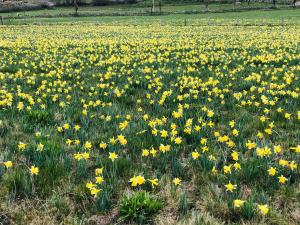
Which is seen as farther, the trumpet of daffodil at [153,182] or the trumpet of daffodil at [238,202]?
the trumpet of daffodil at [153,182]

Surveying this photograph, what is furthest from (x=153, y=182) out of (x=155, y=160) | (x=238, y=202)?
(x=238, y=202)

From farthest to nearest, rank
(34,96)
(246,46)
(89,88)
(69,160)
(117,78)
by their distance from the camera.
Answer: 1. (246,46)
2. (117,78)
3. (89,88)
4. (34,96)
5. (69,160)

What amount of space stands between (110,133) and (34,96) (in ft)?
11.7

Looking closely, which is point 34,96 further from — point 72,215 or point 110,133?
point 72,215

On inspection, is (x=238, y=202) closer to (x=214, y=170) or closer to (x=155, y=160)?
(x=214, y=170)

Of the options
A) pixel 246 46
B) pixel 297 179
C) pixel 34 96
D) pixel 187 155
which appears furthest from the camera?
pixel 246 46

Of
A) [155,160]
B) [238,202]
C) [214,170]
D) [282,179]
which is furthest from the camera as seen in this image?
[155,160]

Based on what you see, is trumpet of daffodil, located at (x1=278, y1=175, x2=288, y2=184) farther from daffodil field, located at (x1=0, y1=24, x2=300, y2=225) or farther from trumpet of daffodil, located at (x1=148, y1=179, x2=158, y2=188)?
trumpet of daffodil, located at (x1=148, y1=179, x2=158, y2=188)

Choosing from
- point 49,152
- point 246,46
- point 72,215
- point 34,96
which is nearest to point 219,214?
point 72,215

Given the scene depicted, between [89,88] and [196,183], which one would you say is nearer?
[196,183]

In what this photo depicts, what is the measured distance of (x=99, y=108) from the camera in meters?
7.52

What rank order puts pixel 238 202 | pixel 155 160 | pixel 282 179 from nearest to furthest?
1. pixel 238 202
2. pixel 282 179
3. pixel 155 160

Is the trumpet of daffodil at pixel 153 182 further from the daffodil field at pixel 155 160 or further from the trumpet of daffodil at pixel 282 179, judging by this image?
the trumpet of daffodil at pixel 282 179

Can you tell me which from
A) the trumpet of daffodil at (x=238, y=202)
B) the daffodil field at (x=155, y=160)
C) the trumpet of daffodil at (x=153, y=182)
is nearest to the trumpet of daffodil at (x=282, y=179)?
the daffodil field at (x=155, y=160)
